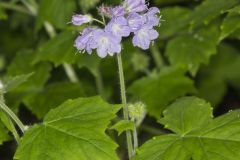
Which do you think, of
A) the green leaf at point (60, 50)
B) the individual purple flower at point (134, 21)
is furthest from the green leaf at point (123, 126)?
the green leaf at point (60, 50)

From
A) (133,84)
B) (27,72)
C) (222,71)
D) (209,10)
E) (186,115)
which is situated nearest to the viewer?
(186,115)

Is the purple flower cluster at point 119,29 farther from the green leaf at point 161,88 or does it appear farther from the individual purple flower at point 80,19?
the green leaf at point 161,88

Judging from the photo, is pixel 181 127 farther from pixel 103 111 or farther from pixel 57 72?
pixel 57 72

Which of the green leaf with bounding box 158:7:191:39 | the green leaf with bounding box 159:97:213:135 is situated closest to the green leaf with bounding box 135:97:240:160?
the green leaf with bounding box 159:97:213:135

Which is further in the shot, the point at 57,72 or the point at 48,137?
the point at 57,72

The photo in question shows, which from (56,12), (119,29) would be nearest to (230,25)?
(119,29)

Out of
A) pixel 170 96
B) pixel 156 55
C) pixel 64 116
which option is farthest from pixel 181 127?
pixel 156 55

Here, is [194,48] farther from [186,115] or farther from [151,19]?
[151,19]

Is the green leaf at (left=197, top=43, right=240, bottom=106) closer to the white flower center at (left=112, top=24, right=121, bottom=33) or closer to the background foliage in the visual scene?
the background foliage
